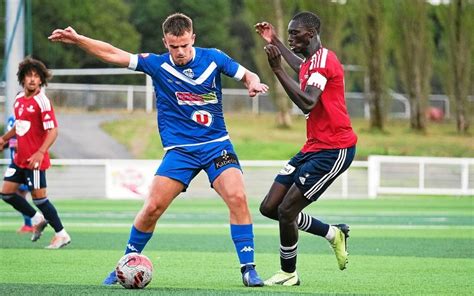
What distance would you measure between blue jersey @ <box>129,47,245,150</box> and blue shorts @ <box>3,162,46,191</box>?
4.99 m

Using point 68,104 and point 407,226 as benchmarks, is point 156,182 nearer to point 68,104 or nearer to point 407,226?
point 407,226

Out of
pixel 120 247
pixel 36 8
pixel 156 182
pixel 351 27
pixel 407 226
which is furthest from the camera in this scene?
pixel 36 8

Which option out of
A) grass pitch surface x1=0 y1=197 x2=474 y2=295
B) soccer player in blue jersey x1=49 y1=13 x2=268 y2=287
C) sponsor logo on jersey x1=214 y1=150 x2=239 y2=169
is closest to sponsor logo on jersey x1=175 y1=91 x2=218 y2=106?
soccer player in blue jersey x1=49 y1=13 x2=268 y2=287

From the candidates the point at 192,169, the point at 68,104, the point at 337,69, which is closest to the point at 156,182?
the point at 192,169

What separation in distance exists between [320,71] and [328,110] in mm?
383

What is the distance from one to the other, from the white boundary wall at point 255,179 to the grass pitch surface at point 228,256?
19.4 ft

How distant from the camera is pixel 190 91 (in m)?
9.71

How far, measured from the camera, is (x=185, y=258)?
510 inches

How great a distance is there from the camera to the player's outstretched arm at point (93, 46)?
30.9 ft

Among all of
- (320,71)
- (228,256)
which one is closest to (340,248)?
(320,71)

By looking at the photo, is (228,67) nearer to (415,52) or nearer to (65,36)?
(65,36)

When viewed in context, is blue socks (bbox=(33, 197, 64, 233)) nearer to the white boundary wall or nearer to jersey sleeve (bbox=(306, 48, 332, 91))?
jersey sleeve (bbox=(306, 48, 332, 91))

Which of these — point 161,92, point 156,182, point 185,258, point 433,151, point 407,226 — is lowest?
point 433,151

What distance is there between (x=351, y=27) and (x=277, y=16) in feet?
18.1
